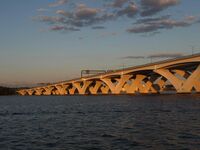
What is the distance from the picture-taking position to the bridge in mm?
86000

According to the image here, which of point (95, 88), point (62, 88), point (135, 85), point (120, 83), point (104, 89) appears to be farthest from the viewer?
→ point (62, 88)

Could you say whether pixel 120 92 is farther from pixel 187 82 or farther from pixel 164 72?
pixel 187 82

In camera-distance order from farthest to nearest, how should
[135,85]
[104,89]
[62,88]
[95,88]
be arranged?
[62,88], [104,89], [95,88], [135,85]

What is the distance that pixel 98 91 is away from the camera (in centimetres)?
17638

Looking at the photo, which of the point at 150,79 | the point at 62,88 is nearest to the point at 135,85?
the point at 150,79

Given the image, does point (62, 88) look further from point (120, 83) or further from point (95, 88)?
point (120, 83)

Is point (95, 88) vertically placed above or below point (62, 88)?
below

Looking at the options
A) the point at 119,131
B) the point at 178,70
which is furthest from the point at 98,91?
the point at 119,131

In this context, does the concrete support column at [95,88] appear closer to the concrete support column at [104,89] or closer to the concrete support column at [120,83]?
the concrete support column at [104,89]

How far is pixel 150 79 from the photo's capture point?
127812 mm

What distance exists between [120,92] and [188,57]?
5354 cm

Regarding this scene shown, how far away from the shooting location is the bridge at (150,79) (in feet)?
282

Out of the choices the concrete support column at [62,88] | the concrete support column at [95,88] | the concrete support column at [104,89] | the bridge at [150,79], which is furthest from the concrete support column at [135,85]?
the concrete support column at [62,88]

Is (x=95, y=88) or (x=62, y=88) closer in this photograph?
(x=95, y=88)
